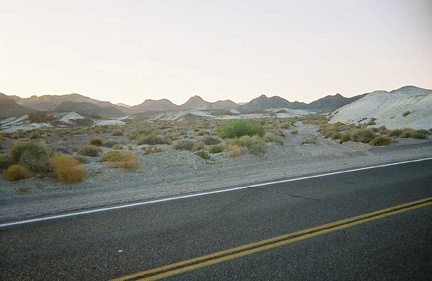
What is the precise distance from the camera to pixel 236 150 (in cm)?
1389

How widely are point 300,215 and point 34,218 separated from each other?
230 inches

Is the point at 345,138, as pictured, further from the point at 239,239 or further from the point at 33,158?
the point at 33,158

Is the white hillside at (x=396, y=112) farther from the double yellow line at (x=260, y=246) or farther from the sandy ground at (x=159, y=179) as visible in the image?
the double yellow line at (x=260, y=246)

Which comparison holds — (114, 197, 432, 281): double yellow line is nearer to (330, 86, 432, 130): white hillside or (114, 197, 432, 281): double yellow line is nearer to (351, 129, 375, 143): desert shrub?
(351, 129, 375, 143): desert shrub

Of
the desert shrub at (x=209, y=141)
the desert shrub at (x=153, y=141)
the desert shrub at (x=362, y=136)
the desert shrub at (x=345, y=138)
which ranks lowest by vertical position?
the desert shrub at (x=153, y=141)

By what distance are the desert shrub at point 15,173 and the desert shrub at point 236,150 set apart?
8728mm

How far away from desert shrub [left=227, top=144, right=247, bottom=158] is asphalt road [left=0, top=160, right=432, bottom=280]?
259 inches

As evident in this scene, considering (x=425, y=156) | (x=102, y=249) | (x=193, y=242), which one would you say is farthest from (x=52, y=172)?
(x=425, y=156)

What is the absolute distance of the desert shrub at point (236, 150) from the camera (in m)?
13.7

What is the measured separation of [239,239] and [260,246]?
411 millimetres

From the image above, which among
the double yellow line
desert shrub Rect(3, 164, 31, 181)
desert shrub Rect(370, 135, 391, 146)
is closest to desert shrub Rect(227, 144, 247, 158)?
desert shrub Rect(370, 135, 391, 146)

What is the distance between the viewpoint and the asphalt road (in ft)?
12.5

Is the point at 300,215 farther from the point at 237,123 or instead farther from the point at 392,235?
the point at 237,123

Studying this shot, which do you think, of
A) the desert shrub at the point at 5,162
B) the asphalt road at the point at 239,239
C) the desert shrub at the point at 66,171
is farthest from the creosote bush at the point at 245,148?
the desert shrub at the point at 5,162
